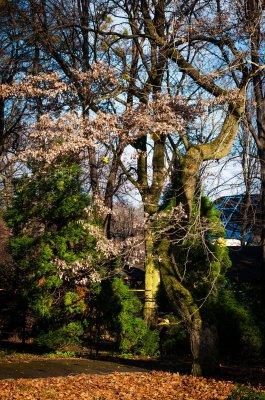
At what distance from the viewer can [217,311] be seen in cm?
1641

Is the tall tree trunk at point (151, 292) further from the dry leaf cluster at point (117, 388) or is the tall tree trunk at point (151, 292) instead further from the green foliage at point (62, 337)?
the dry leaf cluster at point (117, 388)

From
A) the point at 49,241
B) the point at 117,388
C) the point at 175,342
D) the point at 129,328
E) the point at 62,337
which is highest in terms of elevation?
the point at 49,241

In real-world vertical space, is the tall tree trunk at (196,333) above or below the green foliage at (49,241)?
below

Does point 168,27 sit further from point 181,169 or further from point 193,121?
point 181,169

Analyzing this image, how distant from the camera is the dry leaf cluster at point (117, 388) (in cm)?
878

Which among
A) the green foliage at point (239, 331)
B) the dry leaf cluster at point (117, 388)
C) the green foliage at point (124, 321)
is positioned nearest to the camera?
the dry leaf cluster at point (117, 388)

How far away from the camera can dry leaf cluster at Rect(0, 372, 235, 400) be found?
8.78m

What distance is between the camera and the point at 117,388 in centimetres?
968

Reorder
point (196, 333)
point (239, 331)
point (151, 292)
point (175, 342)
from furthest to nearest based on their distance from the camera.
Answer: point (151, 292) < point (175, 342) < point (239, 331) < point (196, 333)

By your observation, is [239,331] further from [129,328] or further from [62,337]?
[62,337]

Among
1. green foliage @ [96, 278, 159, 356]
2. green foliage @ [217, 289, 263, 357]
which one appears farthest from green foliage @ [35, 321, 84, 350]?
green foliage @ [217, 289, 263, 357]

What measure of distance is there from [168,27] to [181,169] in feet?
18.5

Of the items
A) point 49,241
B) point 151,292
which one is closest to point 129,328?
point 151,292

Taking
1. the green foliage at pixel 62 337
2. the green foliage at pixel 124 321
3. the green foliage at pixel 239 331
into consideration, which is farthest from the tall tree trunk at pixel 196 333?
the green foliage at pixel 239 331
